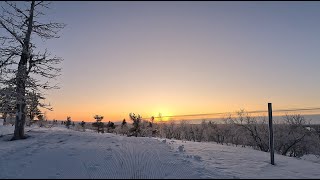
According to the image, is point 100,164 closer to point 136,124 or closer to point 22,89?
point 22,89

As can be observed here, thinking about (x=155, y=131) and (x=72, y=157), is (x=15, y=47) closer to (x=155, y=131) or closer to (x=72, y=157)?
(x=72, y=157)

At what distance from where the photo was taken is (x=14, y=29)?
62.1 feet

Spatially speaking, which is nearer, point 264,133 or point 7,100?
point 7,100

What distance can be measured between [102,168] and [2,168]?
131 inches

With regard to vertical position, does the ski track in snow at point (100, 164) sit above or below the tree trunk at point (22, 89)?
below

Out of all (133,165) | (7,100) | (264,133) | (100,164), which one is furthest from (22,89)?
(264,133)

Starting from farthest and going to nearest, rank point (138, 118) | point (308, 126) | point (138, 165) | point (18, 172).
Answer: point (138, 118), point (308, 126), point (138, 165), point (18, 172)

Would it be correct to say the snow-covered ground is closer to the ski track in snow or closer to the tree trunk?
the ski track in snow

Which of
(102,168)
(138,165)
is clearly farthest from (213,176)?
(102,168)

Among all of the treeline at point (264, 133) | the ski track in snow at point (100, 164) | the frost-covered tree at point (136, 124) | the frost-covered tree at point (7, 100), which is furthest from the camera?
the frost-covered tree at point (136, 124)

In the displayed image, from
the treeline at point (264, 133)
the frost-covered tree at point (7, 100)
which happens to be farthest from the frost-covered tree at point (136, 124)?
the frost-covered tree at point (7, 100)

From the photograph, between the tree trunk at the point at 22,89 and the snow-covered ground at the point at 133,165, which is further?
the tree trunk at the point at 22,89

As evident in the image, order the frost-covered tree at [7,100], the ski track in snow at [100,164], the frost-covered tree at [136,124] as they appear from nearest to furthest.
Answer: the ski track in snow at [100,164]
the frost-covered tree at [7,100]
the frost-covered tree at [136,124]

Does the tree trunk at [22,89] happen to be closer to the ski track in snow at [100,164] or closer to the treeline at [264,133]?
the ski track in snow at [100,164]
